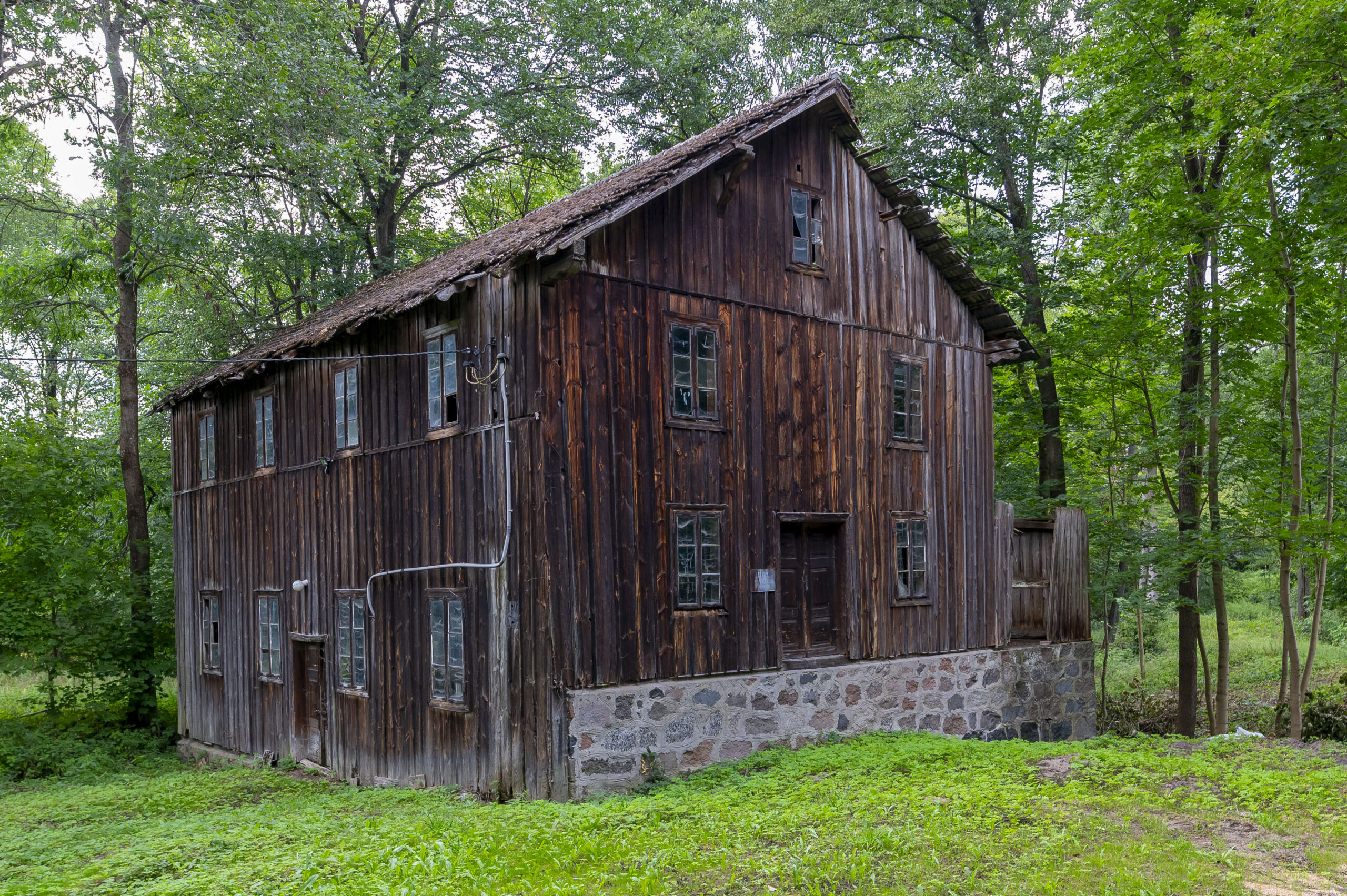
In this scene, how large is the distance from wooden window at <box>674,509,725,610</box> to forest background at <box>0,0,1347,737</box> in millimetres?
7702

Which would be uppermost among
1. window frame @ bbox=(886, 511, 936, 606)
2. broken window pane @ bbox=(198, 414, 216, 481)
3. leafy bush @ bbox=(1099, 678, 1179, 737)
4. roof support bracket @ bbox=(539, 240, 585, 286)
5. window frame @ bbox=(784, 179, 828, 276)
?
window frame @ bbox=(784, 179, 828, 276)

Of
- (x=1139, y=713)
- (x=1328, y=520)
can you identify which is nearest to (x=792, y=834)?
(x=1328, y=520)

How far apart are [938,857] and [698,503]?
5.63m

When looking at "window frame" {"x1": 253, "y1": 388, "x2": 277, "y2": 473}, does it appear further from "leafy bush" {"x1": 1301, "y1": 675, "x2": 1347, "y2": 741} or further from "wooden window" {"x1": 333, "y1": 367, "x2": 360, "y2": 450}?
"leafy bush" {"x1": 1301, "y1": 675, "x2": 1347, "y2": 741}

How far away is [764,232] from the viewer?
1334 centimetres

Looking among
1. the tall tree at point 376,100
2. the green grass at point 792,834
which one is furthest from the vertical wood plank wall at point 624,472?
the tall tree at point 376,100

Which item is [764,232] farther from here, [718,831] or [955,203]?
[955,203]

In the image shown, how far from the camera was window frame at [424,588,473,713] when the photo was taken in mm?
11906

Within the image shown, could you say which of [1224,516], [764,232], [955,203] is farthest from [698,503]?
[955,203]

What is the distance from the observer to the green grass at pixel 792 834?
6.98m

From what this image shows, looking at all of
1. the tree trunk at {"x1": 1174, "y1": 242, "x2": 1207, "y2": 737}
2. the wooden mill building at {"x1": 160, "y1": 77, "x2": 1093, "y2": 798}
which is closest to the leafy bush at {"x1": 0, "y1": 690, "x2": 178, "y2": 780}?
the wooden mill building at {"x1": 160, "y1": 77, "x2": 1093, "y2": 798}

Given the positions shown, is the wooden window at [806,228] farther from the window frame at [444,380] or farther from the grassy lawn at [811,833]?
the grassy lawn at [811,833]

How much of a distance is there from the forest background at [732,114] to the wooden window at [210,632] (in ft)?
11.4

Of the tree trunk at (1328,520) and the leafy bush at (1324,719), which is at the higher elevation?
the tree trunk at (1328,520)
